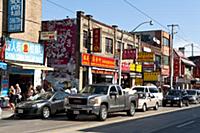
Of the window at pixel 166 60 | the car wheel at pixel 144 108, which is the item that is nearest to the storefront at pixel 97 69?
the car wheel at pixel 144 108

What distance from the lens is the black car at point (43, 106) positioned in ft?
66.6

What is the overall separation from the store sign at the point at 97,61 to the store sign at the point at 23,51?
639 cm

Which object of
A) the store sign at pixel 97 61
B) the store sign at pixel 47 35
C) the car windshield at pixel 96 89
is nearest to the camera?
the car windshield at pixel 96 89

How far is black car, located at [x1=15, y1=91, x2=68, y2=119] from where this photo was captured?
20312 mm

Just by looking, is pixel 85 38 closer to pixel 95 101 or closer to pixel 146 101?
pixel 146 101

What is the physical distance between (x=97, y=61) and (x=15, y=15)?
43.8ft

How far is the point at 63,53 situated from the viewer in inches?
1455

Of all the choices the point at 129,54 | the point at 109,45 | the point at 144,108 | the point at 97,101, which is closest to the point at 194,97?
the point at 129,54

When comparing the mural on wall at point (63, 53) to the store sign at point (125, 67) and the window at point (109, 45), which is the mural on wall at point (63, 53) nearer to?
the window at point (109, 45)

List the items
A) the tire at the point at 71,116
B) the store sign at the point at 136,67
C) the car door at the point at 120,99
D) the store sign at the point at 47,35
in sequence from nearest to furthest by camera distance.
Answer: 1. the tire at the point at 71,116
2. the car door at the point at 120,99
3. the store sign at the point at 47,35
4. the store sign at the point at 136,67

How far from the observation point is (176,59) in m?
70.1

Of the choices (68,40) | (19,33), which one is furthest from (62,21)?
(19,33)

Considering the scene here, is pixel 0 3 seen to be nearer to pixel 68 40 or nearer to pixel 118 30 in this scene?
pixel 68 40

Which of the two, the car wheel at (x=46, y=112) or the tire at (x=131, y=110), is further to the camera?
the tire at (x=131, y=110)
